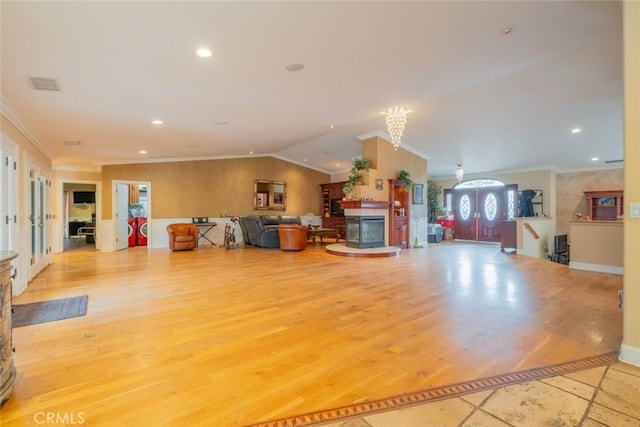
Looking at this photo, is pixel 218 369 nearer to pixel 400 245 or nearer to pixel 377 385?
pixel 377 385

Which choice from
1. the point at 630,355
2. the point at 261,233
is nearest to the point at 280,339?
the point at 630,355

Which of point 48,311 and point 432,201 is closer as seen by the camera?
point 48,311

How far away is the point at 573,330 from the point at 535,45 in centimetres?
325

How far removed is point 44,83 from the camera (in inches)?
130

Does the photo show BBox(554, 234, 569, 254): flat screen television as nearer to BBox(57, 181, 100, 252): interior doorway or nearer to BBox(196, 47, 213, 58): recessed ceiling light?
BBox(196, 47, 213, 58): recessed ceiling light

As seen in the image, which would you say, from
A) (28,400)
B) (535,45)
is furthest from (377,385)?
(535,45)

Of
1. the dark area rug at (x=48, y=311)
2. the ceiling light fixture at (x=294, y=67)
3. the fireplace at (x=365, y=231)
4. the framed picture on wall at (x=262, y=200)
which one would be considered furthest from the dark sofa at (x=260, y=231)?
the ceiling light fixture at (x=294, y=67)

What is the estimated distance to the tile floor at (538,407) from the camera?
159cm

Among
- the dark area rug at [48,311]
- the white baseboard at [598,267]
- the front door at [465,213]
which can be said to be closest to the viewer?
the dark area rug at [48,311]

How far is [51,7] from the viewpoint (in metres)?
2.15

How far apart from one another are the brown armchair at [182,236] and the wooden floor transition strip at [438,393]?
7.73 meters

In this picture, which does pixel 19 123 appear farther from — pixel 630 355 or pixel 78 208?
pixel 78 208

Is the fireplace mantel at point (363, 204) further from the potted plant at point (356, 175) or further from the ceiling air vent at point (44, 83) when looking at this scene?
the ceiling air vent at point (44, 83)

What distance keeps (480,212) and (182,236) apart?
10359 millimetres
